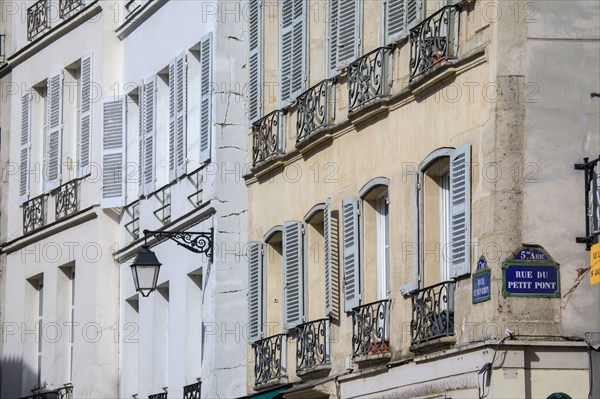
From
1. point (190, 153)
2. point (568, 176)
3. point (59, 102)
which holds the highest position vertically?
point (59, 102)

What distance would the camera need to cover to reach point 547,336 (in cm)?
1900

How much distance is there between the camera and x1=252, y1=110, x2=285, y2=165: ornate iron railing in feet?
87.4

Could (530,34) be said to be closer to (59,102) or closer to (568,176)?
(568,176)

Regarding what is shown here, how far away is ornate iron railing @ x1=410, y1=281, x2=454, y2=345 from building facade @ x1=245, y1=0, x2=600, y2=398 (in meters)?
0.02

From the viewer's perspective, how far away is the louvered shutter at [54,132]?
35.6 meters

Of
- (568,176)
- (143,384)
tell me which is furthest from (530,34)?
(143,384)

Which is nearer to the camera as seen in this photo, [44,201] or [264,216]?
[264,216]

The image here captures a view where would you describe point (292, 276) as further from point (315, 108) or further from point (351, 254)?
point (351, 254)

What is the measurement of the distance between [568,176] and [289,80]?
779 cm

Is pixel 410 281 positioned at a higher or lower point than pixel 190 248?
lower

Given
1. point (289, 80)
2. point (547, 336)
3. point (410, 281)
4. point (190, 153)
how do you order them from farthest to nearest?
point (190, 153), point (289, 80), point (410, 281), point (547, 336)

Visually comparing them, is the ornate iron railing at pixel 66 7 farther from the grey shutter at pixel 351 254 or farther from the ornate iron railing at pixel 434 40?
the ornate iron railing at pixel 434 40

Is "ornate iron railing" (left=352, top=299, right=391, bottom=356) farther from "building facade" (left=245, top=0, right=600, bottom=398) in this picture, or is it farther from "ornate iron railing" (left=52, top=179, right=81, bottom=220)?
"ornate iron railing" (left=52, top=179, right=81, bottom=220)

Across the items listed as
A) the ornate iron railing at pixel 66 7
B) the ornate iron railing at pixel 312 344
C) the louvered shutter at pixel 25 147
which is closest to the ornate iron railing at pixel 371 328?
the ornate iron railing at pixel 312 344
